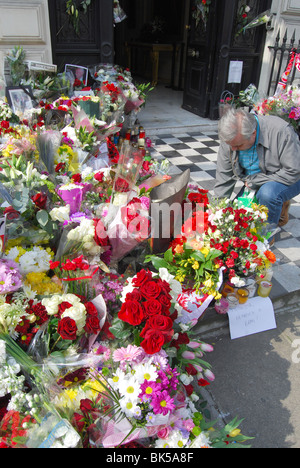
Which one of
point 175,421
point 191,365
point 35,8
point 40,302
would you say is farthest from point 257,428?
point 35,8

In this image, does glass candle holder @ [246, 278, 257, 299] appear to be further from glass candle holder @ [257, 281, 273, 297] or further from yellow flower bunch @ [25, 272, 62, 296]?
yellow flower bunch @ [25, 272, 62, 296]

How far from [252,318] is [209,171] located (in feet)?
9.09

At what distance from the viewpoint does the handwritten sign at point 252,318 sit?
231 centimetres

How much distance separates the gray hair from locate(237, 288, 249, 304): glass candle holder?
1.14m

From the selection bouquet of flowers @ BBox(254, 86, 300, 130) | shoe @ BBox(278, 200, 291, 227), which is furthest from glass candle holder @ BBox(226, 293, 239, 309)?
bouquet of flowers @ BBox(254, 86, 300, 130)

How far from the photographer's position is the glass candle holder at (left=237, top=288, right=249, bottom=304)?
7.70 feet

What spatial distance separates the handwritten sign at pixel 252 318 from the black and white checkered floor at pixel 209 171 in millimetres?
214

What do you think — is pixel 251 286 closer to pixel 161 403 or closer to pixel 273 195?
pixel 273 195

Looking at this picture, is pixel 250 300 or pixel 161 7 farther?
pixel 161 7

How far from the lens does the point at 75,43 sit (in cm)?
550

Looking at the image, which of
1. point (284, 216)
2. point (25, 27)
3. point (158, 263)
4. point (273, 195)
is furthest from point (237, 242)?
point (25, 27)

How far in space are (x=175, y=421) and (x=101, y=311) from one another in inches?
21.0

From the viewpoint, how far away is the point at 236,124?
262 centimetres
